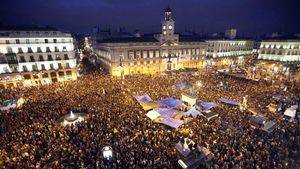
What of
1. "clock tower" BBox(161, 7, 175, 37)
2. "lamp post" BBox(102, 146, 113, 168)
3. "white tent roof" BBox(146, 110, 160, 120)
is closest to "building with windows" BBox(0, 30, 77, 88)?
"clock tower" BBox(161, 7, 175, 37)

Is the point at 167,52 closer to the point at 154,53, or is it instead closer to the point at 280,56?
the point at 154,53

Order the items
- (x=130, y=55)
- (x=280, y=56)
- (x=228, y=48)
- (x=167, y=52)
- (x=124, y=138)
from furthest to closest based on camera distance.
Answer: (x=228, y=48) → (x=280, y=56) → (x=167, y=52) → (x=130, y=55) → (x=124, y=138)

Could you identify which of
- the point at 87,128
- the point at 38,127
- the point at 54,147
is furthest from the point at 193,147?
the point at 38,127

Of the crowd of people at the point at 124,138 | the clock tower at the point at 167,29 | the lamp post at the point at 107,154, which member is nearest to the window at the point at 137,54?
the clock tower at the point at 167,29

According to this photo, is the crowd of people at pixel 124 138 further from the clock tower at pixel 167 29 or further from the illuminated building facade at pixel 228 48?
the illuminated building facade at pixel 228 48

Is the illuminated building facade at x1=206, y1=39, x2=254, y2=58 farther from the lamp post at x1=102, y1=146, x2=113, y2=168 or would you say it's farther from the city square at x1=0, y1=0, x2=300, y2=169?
the lamp post at x1=102, y1=146, x2=113, y2=168

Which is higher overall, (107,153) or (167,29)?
(167,29)

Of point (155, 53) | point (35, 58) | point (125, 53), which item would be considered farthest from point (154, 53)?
point (35, 58)

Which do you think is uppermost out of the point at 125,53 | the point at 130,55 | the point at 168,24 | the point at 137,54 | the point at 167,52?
the point at 168,24
